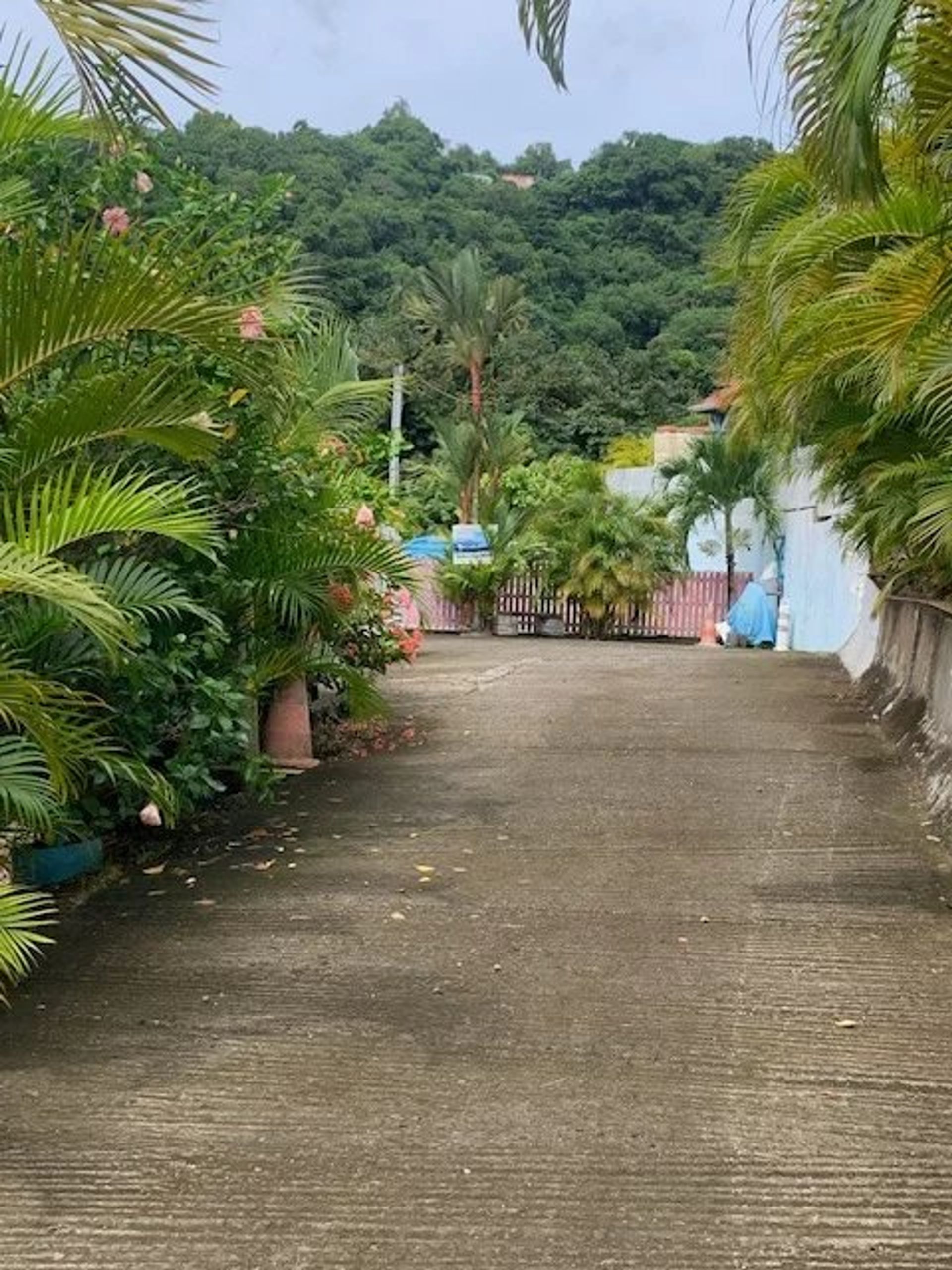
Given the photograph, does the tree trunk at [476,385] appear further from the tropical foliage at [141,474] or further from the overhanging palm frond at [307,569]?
the overhanging palm frond at [307,569]

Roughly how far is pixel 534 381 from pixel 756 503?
16.7 meters

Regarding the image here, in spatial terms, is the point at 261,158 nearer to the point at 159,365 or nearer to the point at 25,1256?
the point at 159,365

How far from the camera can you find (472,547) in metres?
28.1

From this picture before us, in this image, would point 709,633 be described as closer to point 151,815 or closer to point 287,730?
point 287,730

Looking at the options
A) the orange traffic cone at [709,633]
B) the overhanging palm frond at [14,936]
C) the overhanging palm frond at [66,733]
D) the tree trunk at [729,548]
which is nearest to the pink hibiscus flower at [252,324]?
the overhanging palm frond at [66,733]

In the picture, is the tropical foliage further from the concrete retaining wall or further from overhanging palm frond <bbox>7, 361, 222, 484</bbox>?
the concrete retaining wall

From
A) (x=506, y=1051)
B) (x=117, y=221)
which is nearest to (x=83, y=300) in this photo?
(x=117, y=221)

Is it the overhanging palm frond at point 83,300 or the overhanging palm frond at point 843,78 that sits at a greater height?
the overhanging palm frond at point 843,78

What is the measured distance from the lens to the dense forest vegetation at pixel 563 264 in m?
37.0

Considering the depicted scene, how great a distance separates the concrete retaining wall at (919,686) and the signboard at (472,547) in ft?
50.9

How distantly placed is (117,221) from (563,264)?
3910 cm

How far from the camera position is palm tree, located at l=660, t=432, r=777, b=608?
2594 cm

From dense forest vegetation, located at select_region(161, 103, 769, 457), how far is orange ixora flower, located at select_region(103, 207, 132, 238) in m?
28.4

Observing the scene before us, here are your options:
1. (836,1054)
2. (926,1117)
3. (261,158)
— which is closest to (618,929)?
(836,1054)
